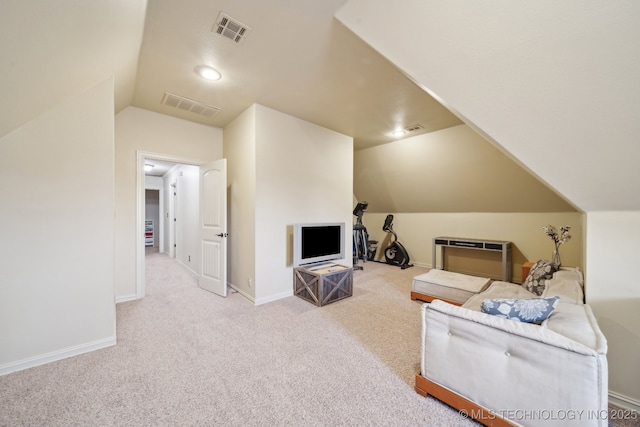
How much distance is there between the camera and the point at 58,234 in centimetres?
202

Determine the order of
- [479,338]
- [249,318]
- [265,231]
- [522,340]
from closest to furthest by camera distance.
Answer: [522,340] < [479,338] < [249,318] < [265,231]

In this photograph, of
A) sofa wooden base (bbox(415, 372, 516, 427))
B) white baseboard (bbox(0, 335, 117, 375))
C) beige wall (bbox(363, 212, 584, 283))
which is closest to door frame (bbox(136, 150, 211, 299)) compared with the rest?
white baseboard (bbox(0, 335, 117, 375))

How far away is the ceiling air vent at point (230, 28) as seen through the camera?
71.0 inches

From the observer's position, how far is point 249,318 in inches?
110

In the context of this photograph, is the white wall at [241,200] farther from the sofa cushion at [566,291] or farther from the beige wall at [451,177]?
the sofa cushion at [566,291]

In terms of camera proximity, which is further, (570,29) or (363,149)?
(363,149)

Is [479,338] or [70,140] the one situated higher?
[70,140]

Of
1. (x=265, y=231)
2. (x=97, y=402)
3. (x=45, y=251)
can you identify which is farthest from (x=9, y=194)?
(x=265, y=231)

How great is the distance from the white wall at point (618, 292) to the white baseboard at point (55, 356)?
152 inches

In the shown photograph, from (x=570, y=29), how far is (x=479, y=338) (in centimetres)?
153

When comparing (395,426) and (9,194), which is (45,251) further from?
(395,426)

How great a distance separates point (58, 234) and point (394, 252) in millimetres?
5463

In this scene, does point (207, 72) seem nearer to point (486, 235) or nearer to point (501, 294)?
point (501, 294)

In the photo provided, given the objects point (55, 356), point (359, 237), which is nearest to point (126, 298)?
point (55, 356)
